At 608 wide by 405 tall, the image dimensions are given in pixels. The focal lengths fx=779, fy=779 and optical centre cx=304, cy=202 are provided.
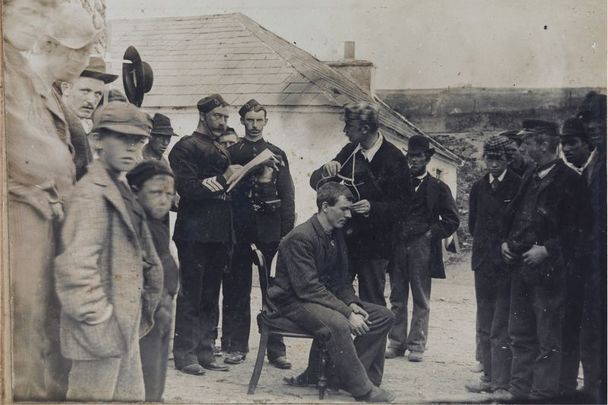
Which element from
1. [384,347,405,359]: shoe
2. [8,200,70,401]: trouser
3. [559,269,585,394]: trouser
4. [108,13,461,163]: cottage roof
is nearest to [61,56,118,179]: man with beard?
[108,13,461,163]: cottage roof

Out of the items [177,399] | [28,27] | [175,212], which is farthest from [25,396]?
[28,27]

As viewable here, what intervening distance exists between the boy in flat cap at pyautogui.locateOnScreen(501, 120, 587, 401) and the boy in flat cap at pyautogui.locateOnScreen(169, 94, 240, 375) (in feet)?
6.14

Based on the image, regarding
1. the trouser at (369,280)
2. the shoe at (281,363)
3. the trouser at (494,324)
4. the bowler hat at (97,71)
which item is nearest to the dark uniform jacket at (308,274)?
the trouser at (369,280)

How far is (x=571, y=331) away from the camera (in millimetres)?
4859

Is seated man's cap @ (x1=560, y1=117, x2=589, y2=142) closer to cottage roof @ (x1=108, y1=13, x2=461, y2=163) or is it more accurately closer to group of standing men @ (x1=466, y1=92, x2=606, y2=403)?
group of standing men @ (x1=466, y1=92, x2=606, y2=403)

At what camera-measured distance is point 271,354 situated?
514 cm

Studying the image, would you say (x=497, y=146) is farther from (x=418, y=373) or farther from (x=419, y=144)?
(x=418, y=373)

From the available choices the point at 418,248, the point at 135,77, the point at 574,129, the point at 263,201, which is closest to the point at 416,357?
the point at 418,248

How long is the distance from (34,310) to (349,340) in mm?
1964

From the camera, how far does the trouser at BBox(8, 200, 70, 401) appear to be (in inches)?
188

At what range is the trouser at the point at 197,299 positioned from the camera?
16.7 feet

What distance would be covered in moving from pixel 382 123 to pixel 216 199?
48.3 inches

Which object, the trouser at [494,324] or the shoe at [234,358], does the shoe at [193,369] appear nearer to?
the shoe at [234,358]

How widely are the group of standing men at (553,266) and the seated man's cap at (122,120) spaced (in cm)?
231
